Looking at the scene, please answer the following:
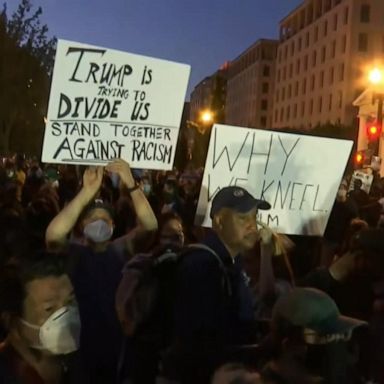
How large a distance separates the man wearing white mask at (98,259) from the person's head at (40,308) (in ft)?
3.13

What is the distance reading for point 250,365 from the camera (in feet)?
11.1

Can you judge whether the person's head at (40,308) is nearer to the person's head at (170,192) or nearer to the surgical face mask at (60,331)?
the surgical face mask at (60,331)

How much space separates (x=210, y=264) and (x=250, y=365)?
1.54 feet

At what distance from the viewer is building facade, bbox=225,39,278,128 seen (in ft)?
387

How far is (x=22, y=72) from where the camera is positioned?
113 feet

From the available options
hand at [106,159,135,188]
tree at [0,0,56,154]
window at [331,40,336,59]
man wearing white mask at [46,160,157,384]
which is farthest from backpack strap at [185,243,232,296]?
window at [331,40,336,59]

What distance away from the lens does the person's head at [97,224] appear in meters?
5.15

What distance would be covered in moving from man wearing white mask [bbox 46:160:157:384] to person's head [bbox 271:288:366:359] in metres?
1.34

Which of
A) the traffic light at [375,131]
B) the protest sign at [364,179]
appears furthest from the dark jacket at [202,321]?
the traffic light at [375,131]

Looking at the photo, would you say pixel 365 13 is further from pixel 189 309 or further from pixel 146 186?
pixel 189 309

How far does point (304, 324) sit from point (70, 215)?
2.07m

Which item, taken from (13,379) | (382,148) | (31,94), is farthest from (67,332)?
(382,148)

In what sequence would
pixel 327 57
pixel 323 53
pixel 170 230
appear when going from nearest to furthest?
pixel 170 230
pixel 327 57
pixel 323 53

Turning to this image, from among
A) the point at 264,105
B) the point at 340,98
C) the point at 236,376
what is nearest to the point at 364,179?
the point at 236,376
